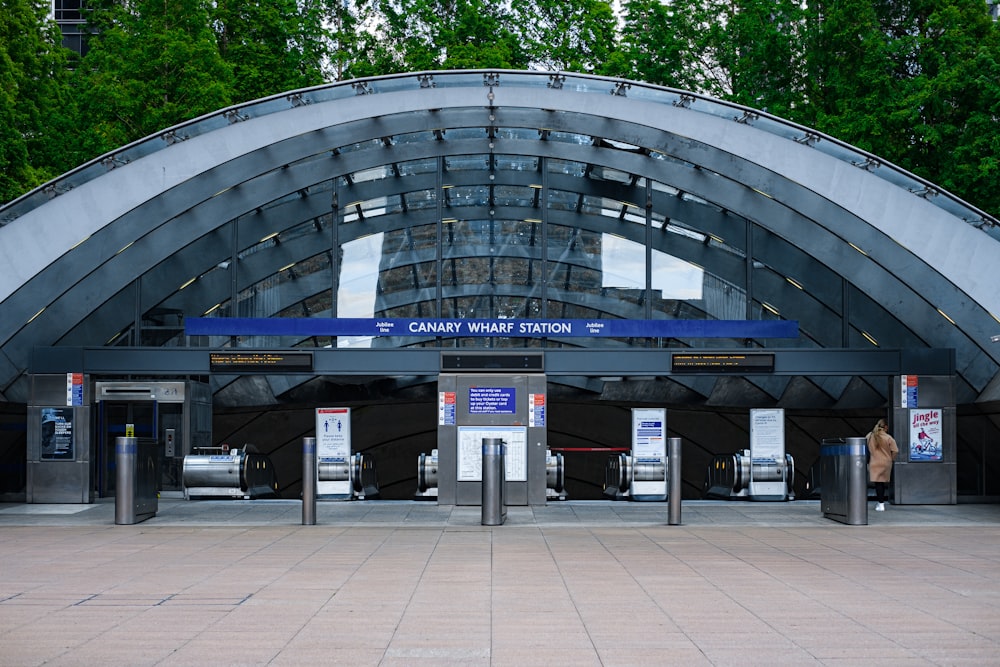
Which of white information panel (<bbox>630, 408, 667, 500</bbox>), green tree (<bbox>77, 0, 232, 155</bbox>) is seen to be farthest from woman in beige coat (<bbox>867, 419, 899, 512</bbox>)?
green tree (<bbox>77, 0, 232, 155</bbox>)

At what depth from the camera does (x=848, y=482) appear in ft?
50.8

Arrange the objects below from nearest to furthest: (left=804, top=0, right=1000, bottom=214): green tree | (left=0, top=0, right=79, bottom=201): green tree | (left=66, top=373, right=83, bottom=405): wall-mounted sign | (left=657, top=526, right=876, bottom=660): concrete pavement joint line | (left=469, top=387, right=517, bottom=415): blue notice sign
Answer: (left=657, top=526, right=876, bottom=660): concrete pavement joint line → (left=469, top=387, right=517, bottom=415): blue notice sign → (left=66, top=373, right=83, bottom=405): wall-mounted sign → (left=804, top=0, right=1000, bottom=214): green tree → (left=0, top=0, right=79, bottom=201): green tree

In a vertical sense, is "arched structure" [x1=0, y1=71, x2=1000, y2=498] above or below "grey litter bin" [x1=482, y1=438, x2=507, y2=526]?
above

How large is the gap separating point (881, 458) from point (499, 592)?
1057cm

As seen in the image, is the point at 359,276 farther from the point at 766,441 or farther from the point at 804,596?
the point at 804,596

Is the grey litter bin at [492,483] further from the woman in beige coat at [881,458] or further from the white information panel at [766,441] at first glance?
the white information panel at [766,441]

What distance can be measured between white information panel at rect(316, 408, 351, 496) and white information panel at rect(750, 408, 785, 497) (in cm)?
708

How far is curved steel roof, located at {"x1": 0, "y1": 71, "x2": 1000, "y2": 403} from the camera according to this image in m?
19.8

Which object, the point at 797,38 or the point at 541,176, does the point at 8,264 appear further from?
the point at 797,38

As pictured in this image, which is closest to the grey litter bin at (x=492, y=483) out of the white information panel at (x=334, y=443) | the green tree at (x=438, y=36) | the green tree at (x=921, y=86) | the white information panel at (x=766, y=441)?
the white information panel at (x=334, y=443)

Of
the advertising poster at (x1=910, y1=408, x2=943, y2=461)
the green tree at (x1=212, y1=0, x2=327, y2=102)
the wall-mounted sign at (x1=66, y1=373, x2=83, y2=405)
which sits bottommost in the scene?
the advertising poster at (x1=910, y1=408, x2=943, y2=461)

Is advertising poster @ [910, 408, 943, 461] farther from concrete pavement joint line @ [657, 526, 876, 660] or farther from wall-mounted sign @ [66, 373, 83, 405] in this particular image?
wall-mounted sign @ [66, 373, 83, 405]

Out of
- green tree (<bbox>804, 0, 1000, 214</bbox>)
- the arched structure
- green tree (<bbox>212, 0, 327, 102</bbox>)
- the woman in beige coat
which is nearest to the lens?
the woman in beige coat

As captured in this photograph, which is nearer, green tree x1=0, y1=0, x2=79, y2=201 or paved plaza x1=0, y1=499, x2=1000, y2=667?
paved plaza x1=0, y1=499, x2=1000, y2=667
